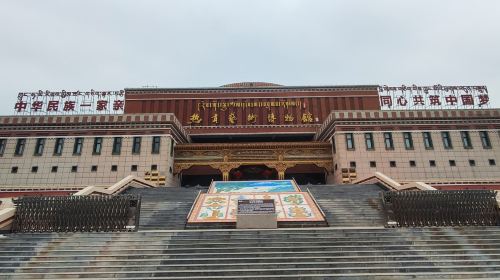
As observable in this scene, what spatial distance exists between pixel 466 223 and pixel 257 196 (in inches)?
401

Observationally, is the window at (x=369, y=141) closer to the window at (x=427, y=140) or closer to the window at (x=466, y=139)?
the window at (x=427, y=140)

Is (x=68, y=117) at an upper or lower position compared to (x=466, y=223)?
upper

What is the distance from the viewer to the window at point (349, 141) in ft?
98.4

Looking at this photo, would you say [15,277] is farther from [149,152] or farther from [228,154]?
[228,154]

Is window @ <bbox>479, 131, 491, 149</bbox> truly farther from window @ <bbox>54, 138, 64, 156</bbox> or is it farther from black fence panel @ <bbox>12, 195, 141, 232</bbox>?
window @ <bbox>54, 138, 64, 156</bbox>

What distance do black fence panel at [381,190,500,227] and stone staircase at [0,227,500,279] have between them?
76 centimetres

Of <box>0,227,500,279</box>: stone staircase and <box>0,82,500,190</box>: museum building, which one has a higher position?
<box>0,82,500,190</box>: museum building

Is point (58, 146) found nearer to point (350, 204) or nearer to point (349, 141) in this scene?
point (350, 204)

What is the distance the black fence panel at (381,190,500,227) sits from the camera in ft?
46.5

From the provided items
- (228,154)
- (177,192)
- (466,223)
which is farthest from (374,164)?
(177,192)

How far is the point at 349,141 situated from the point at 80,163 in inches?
949


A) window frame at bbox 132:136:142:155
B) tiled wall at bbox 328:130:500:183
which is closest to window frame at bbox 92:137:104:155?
window frame at bbox 132:136:142:155

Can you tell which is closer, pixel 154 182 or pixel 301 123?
pixel 154 182

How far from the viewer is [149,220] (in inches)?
611
